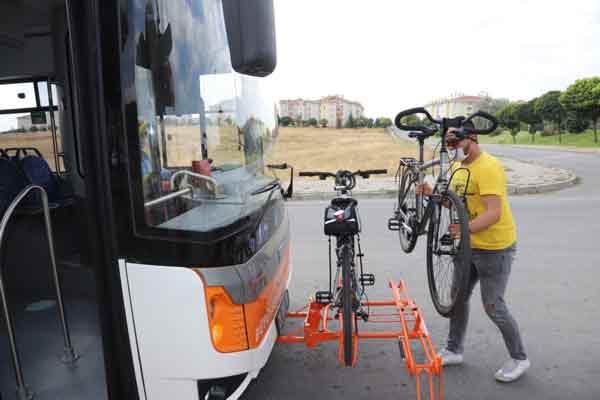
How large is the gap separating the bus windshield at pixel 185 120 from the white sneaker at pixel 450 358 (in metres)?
2.04

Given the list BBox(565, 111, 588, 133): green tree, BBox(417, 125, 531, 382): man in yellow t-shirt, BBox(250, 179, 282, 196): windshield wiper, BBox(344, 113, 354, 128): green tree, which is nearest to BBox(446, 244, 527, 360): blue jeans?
BBox(417, 125, 531, 382): man in yellow t-shirt

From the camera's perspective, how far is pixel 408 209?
402 cm

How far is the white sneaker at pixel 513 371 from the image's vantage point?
3236mm

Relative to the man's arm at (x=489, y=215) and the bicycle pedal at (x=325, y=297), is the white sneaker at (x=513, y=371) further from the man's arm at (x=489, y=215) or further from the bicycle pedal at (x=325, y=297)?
the bicycle pedal at (x=325, y=297)

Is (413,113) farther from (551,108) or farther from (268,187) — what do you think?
(551,108)

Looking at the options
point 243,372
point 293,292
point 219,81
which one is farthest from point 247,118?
point 293,292

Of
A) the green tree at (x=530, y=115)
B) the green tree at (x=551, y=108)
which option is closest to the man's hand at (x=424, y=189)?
the green tree at (x=551, y=108)

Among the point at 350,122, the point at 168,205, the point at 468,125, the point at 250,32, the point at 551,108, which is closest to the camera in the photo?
the point at 250,32

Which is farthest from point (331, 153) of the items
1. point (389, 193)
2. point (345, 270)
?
point (345, 270)

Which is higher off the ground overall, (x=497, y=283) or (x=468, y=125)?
(x=468, y=125)

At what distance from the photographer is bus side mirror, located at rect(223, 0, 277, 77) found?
1.87 m

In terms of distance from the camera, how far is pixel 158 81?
2090 millimetres

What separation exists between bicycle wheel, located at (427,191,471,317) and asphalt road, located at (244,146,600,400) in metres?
0.64

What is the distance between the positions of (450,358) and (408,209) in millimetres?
1291
